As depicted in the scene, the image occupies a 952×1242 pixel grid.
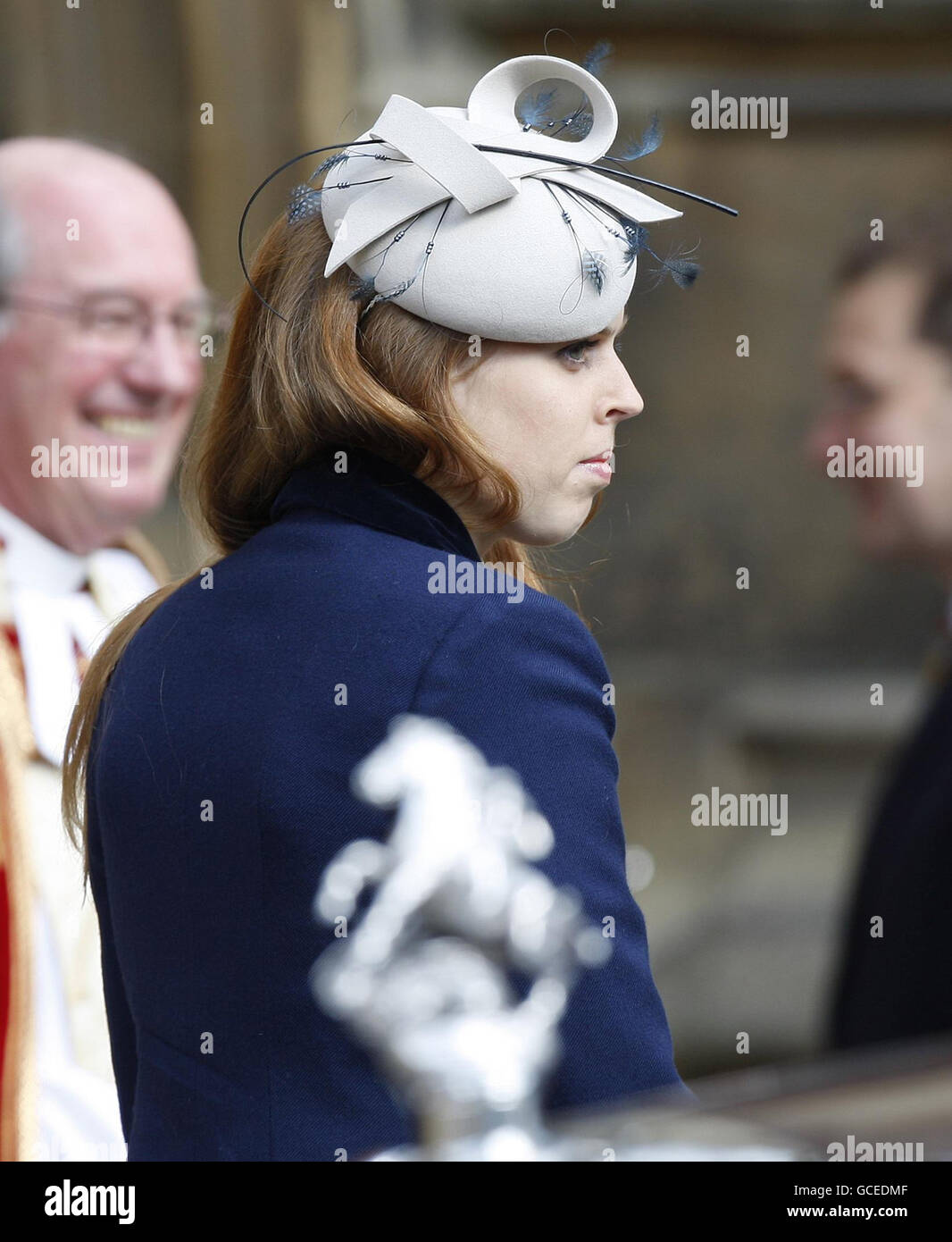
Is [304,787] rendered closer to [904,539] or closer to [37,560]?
[37,560]

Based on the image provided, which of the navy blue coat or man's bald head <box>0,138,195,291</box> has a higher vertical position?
man's bald head <box>0,138,195,291</box>

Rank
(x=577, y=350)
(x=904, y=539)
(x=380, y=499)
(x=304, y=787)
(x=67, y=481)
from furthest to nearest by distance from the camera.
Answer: (x=904, y=539) → (x=67, y=481) → (x=577, y=350) → (x=380, y=499) → (x=304, y=787)

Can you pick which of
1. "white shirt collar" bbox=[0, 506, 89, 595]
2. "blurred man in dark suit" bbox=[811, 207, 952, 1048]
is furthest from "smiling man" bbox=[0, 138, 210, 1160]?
"blurred man in dark suit" bbox=[811, 207, 952, 1048]

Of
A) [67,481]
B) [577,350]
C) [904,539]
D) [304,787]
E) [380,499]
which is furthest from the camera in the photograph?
[904,539]

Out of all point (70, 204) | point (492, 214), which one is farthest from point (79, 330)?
point (492, 214)

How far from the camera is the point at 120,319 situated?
2.67 meters

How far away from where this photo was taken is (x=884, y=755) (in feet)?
20.3

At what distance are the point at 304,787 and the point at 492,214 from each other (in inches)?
22.8

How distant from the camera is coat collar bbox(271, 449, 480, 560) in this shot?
143 cm

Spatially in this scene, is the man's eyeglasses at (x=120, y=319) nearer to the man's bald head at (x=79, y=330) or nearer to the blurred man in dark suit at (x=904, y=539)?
the man's bald head at (x=79, y=330)

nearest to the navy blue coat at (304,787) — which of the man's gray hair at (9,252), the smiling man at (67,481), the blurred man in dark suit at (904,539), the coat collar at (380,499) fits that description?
the coat collar at (380,499)

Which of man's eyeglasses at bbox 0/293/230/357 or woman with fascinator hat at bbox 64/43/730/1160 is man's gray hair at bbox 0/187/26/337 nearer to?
man's eyeglasses at bbox 0/293/230/357

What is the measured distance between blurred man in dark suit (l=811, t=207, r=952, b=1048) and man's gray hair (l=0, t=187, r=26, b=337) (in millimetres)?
1621

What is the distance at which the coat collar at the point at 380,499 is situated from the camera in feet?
4.70
